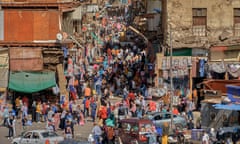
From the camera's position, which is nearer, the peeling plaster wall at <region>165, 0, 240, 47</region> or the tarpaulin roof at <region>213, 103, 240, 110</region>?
the tarpaulin roof at <region>213, 103, 240, 110</region>

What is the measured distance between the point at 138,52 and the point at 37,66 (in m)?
17.6

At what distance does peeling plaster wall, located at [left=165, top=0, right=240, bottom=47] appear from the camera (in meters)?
43.4

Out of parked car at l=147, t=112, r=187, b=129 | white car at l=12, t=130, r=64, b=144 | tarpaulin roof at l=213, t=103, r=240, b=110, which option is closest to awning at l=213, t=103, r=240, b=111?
tarpaulin roof at l=213, t=103, r=240, b=110

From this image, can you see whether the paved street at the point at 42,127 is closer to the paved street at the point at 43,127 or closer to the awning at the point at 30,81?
the paved street at the point at 43,127

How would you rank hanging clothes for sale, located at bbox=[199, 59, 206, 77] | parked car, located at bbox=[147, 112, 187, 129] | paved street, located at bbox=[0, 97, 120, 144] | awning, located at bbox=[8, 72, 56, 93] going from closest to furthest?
parked car, located at bbox=[147, 112, 187, 129]
paved street, located at bbox=[0, 97, 120, 144]
awning, located at bbox=[8, 72, 56, 93]
hanging clothes for sale, located at bbox=[199, 59, 206, 77]

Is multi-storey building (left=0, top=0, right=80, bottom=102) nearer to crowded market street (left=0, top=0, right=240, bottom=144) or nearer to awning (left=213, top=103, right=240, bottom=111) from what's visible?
crowded market street (left=0, top=0, right=240, bottom=144)

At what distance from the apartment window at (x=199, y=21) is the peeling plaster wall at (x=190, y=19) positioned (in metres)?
0.25

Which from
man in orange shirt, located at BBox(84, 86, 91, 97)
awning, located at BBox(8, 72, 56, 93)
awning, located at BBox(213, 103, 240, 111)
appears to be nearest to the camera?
awning, located at BBox(213, 103, 240, 111)

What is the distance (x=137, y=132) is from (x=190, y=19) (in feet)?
53.4

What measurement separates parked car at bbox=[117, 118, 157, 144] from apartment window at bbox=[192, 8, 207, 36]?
50.0ft

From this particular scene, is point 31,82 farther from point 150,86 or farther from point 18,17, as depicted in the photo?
point 150,86

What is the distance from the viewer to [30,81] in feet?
132

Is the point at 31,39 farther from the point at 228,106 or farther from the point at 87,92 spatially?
the point at 228,106

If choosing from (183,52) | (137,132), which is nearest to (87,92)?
(183,52)
